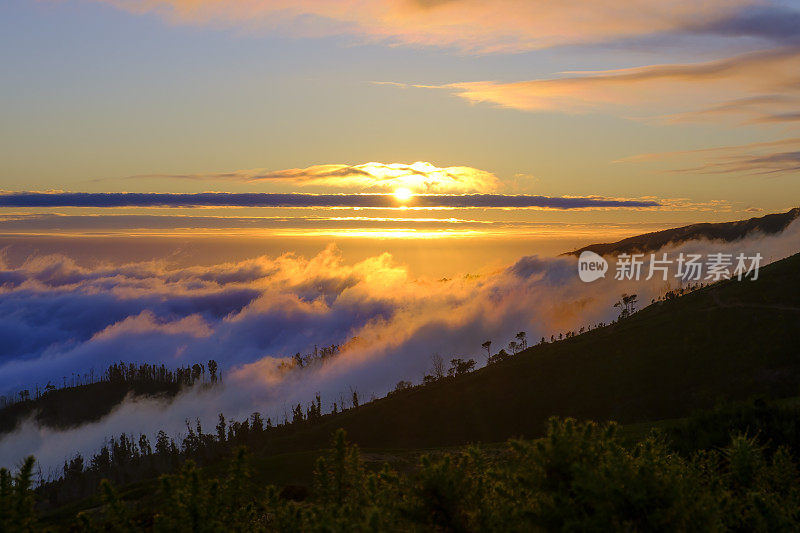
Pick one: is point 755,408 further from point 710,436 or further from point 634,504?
point 634,504

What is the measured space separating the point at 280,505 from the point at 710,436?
6024 cm

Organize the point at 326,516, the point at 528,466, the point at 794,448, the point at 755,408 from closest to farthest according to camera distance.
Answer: the point at 326,516 < the point at 528,466 < the point at 794,448 < the point at 755,408

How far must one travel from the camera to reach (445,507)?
36.5 metres

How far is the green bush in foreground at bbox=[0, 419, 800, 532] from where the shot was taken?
30.5 meters

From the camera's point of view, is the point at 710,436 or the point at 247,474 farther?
the point at 710,436

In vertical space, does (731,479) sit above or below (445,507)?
below

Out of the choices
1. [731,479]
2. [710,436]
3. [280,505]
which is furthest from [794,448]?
[280,505]

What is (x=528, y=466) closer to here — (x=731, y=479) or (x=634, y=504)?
(x=634, y=504)

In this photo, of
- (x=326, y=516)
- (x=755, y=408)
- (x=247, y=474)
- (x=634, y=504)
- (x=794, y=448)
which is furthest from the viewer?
(x=755, y=408)

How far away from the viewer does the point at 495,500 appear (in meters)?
39.4

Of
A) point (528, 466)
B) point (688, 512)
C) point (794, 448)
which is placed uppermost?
point (528, 466)

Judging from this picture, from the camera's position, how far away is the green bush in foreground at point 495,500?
30.5 m

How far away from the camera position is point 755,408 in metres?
86.2

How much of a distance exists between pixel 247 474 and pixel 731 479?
38.1 metres
